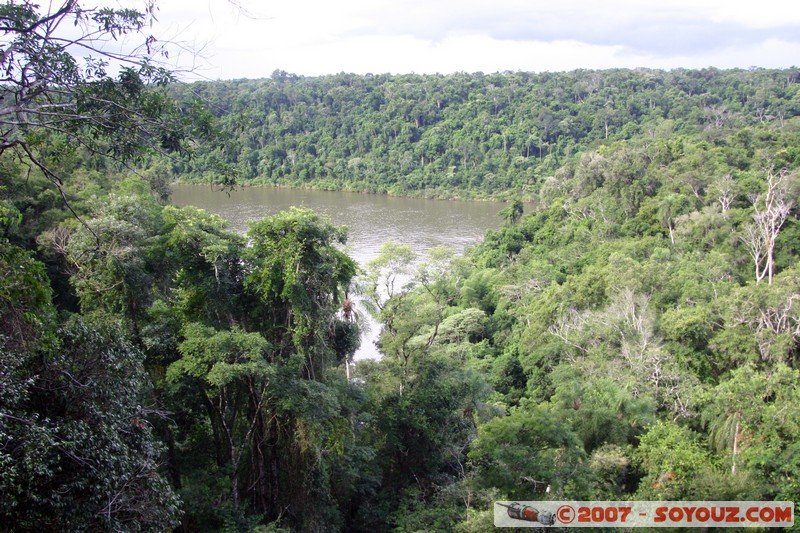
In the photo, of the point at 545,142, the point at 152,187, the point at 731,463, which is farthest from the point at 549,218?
the point at 545,142

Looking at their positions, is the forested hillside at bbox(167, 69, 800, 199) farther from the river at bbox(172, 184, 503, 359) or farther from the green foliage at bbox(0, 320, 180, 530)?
the green foliage at bbox(0, 320, 180, 530)

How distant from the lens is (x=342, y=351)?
9156 mm

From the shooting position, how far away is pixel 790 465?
770cm

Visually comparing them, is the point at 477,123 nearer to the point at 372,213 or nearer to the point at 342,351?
the point at 372,213

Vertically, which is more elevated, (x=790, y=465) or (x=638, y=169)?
(x=638, y=169)

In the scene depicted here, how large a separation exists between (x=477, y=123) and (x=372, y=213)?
67.5ft

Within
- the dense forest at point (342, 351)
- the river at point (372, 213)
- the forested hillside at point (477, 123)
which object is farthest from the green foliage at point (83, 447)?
the forested hillside at point (477, 123)

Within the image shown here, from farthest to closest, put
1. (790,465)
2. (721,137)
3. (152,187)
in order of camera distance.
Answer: (721,137)
(152,187)
(790,465)

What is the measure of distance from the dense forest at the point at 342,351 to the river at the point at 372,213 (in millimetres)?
6086

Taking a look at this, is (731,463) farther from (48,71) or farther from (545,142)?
(545,142)

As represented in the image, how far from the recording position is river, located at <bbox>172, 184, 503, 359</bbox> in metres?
28.7

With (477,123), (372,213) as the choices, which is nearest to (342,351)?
(372,213)

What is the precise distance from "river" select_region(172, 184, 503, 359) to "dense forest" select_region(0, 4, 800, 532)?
20.0ft

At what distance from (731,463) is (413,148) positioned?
147 ft
